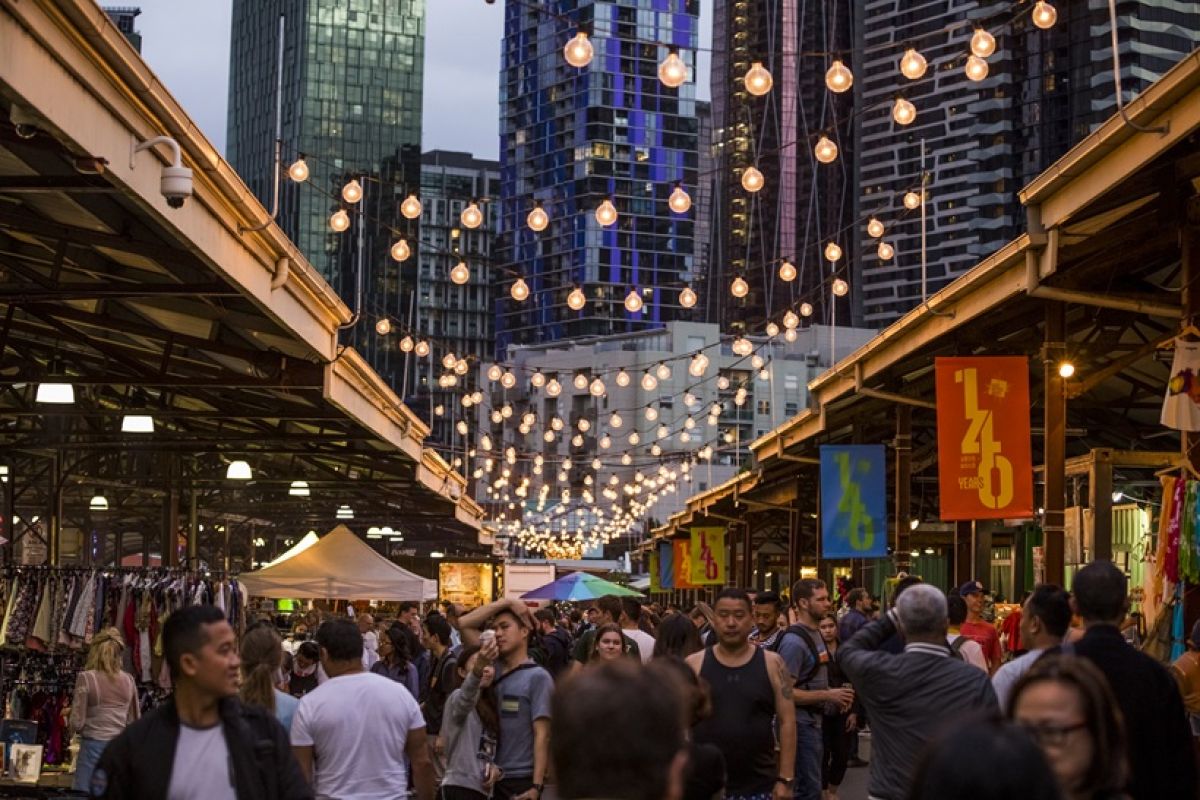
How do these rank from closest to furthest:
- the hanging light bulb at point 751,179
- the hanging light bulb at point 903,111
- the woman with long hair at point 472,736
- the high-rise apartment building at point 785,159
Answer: the woman with long hair at point 472,736 < the hanging light bulb at point 903,111 < the hanging light bulb at point 751,179 < the high-rise apartment building at point 785,159

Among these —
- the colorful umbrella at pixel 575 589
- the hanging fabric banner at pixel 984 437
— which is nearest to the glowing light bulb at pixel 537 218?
the colorful umbrella at pixel 575 589

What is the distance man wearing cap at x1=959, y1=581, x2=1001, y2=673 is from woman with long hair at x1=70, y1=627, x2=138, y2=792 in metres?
7.08

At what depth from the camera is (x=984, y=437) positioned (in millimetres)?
19375

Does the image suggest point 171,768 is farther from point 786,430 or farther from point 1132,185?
point 786,430

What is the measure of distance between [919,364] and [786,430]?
9.82m

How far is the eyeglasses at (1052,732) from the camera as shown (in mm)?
4414

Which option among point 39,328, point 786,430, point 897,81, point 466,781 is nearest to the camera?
point 466,781

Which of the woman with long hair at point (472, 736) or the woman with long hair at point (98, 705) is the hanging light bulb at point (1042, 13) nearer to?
the woman with long hair at point (472, 736)

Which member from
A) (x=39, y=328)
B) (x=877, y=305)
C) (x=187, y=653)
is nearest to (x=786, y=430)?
(x=39, y=328)

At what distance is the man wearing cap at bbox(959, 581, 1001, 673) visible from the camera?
16.0m

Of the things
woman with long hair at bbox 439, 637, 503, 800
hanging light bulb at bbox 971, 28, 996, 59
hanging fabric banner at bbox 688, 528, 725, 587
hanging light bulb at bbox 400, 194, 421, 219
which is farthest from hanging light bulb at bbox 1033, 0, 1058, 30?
hanging fabric banner at bbox 688, 528, 725, 587

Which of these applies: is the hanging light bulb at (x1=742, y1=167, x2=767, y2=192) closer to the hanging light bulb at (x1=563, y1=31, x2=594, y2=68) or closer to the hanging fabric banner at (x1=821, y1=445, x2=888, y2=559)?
the hanging light bulb at (x1=563, y1=31, x2=594, y2=68)

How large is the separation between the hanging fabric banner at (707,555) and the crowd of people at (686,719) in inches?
1590

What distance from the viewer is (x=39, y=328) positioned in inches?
816
